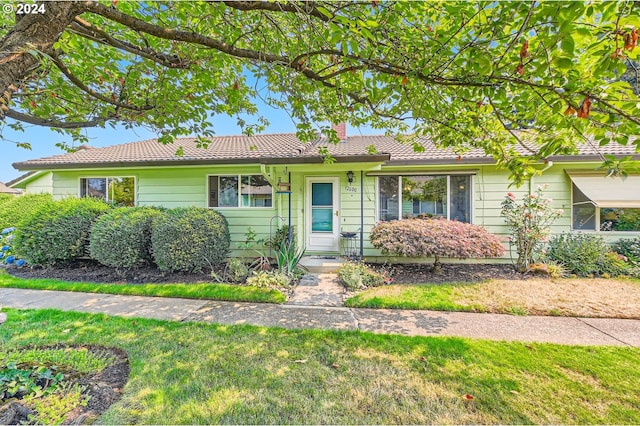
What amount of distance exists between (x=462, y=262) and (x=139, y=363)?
767cm

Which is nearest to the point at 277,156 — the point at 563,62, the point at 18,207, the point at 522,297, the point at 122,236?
the point at 122,236

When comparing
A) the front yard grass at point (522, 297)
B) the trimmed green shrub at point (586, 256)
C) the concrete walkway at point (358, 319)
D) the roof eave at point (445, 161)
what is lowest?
the concrete walkway at point (358, 319)

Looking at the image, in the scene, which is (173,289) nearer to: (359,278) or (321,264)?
(321,264)

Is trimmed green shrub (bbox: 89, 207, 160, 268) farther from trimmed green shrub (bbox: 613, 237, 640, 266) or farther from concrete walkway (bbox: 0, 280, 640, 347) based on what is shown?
trimmed green shrub (bbox: 613, 237, 640, 266)

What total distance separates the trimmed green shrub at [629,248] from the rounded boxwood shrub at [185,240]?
10.4 meters

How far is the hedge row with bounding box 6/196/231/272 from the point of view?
5781 millimetres

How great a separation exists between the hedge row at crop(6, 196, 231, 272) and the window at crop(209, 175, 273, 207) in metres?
1.29

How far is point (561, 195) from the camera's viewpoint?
7.09 metres

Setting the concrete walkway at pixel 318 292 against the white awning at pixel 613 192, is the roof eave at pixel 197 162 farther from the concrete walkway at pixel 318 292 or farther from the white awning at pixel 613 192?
the white awning at pixel 613 192

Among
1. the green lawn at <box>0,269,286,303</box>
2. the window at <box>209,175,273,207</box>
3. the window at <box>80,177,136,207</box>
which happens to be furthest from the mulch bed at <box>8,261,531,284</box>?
the window at <box>209,175,273,207</box>

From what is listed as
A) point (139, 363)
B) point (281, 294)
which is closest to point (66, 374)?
point (139, 363)

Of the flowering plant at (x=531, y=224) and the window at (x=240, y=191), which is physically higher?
the window at (x=240, y=191)

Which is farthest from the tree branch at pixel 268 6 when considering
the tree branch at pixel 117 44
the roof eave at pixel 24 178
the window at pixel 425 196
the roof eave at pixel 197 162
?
the roof eave at pixel 24 178

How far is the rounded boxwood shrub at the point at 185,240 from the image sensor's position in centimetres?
572
